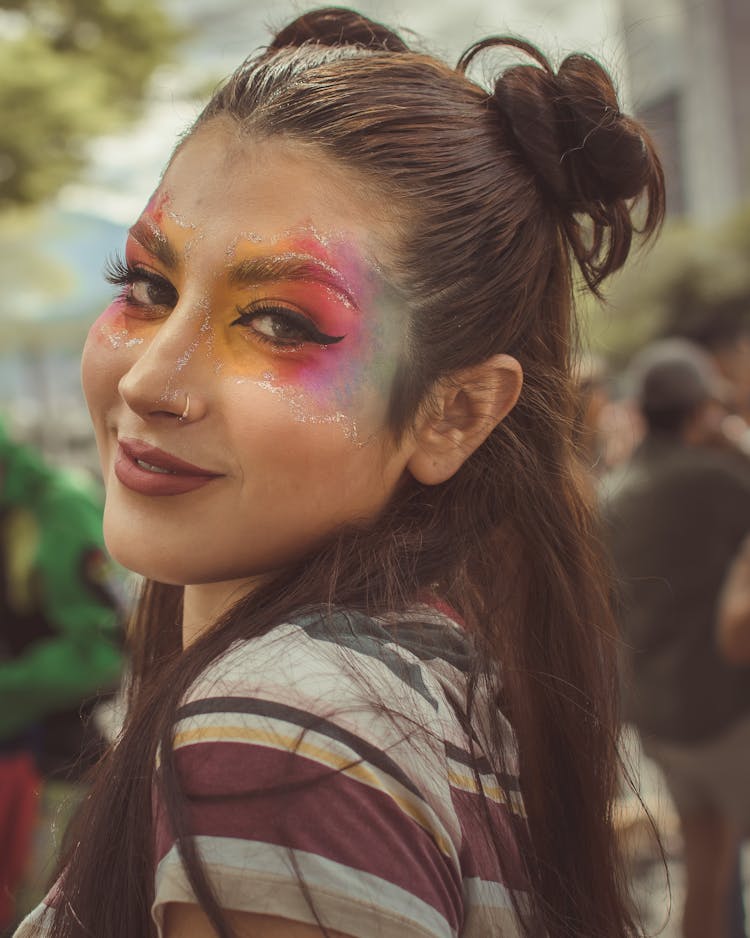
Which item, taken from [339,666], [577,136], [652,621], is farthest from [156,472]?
[652,621]

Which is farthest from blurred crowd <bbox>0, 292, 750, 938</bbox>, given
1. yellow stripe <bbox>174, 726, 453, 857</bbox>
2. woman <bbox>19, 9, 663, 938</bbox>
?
yellow stripe <bbox>174, 726, 453, 857</bbox>

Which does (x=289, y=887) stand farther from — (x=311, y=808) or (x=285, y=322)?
(x=285, y=322)

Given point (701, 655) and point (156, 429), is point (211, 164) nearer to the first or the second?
point (156, 429)

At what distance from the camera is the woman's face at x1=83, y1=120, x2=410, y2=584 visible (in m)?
1.18

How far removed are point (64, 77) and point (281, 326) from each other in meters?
9.15

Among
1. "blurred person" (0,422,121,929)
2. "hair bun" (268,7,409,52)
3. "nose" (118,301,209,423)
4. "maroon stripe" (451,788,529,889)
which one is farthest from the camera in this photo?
"blurred person" (0,422,121,929)

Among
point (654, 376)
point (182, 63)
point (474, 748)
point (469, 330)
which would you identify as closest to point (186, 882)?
point (474, 748)

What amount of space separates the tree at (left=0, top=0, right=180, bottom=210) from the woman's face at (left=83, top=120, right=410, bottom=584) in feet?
29.0

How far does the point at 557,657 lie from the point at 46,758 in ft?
6.72

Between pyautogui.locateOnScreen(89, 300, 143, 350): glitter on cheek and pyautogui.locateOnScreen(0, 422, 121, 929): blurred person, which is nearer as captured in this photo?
pyautogui.locateOnScreen(89, 300, 143, 350): glitter on cheek

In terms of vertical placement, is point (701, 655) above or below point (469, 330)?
below

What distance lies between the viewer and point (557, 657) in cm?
140

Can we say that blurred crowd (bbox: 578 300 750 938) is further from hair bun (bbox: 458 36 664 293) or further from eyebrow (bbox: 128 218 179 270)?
eyebrow (bbox: 128 218 179 270)

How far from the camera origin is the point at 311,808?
0.94 m
